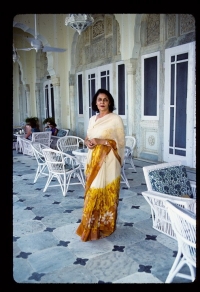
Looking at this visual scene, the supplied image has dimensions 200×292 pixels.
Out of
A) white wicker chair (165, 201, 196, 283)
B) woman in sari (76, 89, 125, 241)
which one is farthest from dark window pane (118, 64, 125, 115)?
white wicker chair (165, 201, 196, 283)

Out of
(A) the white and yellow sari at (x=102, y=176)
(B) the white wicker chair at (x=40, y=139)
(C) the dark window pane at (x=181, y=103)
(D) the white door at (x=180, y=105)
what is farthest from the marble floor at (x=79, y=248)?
(B) the white wicker chair at (x=40, y=139)

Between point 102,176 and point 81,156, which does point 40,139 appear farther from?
point 102,176

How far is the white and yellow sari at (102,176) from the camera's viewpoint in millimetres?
2623

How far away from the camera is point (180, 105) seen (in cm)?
561

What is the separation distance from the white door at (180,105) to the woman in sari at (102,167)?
310 cm

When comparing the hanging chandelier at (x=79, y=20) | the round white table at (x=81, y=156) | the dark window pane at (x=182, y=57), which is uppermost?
the hanging chandelier at (x=79, y=20)

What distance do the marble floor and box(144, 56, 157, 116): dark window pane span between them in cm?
297

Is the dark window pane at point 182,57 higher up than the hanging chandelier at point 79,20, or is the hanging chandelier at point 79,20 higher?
the hanging chandelier at point 79,20

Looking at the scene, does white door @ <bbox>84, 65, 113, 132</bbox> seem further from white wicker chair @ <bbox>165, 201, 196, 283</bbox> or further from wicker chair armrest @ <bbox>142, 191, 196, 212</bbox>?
white wicker chair @ <bbox>165, 201, 196, 283</bbox>

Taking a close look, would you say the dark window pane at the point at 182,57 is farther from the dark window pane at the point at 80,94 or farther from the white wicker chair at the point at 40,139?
the dark window pane at the point at 80,94

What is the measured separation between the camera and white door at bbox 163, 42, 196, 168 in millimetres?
5301

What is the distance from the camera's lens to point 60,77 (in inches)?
375

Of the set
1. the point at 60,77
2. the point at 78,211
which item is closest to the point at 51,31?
the point at 60,77

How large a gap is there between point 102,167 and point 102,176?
8 cm
